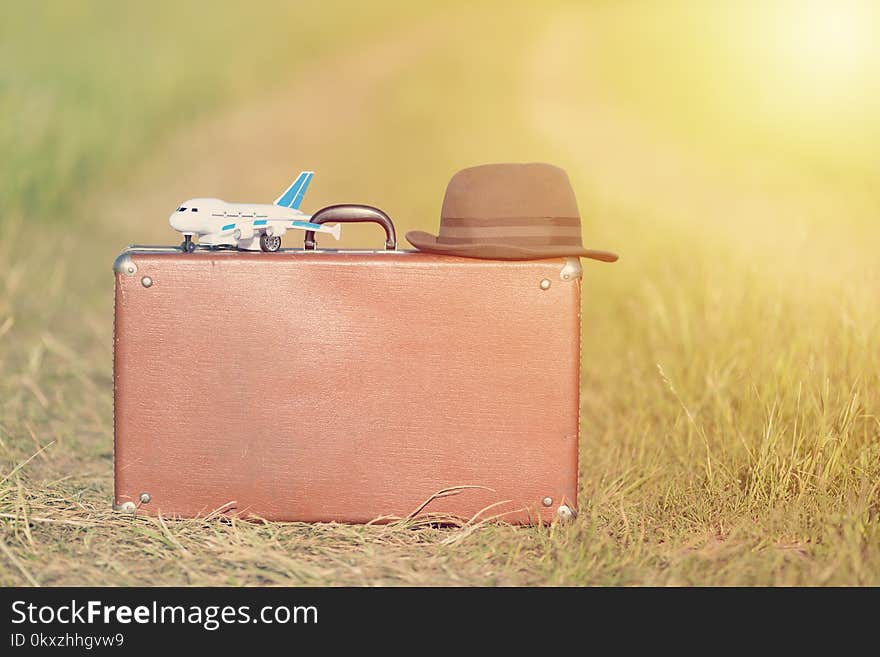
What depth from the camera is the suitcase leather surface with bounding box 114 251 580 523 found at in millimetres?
2658

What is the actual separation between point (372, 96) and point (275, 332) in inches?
301

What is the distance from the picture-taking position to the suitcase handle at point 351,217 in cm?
277

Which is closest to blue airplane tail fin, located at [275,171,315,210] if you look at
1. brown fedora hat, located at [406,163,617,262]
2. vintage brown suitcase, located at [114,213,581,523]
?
vintage brown suitcase, located at [114,213,581,523]

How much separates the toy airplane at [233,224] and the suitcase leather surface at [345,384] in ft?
0.22

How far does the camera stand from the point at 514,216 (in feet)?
8.73

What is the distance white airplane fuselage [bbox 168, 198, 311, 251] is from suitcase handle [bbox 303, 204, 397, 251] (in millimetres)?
67

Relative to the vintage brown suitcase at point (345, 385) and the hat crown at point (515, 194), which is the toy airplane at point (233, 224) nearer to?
the vintage brown suitcase at point (345, 385)

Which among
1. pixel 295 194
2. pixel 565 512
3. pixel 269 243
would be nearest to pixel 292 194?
pixel 295 194

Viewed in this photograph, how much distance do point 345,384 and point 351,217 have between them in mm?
452

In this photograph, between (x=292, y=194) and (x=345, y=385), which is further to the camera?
(x=292, y=194)

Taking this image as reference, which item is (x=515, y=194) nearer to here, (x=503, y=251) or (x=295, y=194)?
(x=503, y=251)

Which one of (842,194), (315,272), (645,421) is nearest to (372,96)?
(842,194)

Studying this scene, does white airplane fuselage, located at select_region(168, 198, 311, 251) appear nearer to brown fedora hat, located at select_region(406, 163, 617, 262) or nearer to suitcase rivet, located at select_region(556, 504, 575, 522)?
brown fedora hat, located at select_region(406, 163, 617, 262)

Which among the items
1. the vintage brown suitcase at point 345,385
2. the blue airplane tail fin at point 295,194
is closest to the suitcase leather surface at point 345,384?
the vintage brown suitcase at point 345,385
